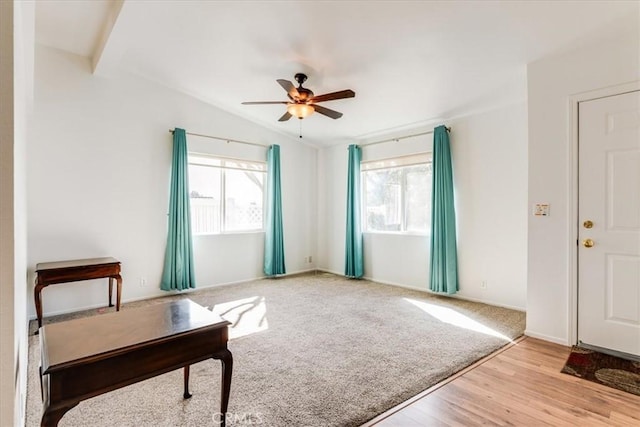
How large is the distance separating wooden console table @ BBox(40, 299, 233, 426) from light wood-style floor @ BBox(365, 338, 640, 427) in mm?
1146

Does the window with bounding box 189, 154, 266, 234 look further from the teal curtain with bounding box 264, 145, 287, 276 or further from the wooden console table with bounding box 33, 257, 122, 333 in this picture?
the wooden console table with bounding box 33, 257, 122, 333

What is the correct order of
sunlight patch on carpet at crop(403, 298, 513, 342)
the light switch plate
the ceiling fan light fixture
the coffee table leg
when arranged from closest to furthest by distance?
the coffee table leg → the light switch plate → sunlight patch on carpet at crop(403, 298, 513, 342) → the ceiling fan light fixture

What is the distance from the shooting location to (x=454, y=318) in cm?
372

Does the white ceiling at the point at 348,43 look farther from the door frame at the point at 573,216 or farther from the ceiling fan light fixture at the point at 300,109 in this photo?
the door frame at the point at 573,216

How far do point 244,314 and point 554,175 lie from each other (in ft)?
11.9

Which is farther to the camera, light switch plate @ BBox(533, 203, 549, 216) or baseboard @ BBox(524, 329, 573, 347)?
light switch plate @ BBox(533, 203, 549, 216)

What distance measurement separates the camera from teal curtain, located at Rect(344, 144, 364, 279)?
5.77m

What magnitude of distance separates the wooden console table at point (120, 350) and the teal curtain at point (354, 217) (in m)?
4.15

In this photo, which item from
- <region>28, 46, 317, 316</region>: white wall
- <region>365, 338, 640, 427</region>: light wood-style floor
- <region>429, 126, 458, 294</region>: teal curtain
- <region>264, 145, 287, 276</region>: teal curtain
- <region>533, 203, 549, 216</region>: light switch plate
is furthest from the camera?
<region>264, 145, 287, 276</region>: teal curtain

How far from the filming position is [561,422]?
1.90 m

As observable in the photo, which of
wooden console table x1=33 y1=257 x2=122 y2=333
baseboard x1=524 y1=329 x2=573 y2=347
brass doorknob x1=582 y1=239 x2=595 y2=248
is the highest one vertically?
brass doorknob x1=582 y1=239 x2=595 y2=248

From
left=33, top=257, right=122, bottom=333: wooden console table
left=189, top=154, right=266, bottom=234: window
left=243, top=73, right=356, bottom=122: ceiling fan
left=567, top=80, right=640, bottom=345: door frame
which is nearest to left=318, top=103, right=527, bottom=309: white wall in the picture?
left=567, top=80, right=640, bottom=345: door frame

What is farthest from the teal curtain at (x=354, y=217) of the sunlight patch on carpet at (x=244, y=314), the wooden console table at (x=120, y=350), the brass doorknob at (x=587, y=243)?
the wooden console table at (x=120, y=350)

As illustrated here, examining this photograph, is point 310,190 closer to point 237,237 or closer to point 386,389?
point 237,237
